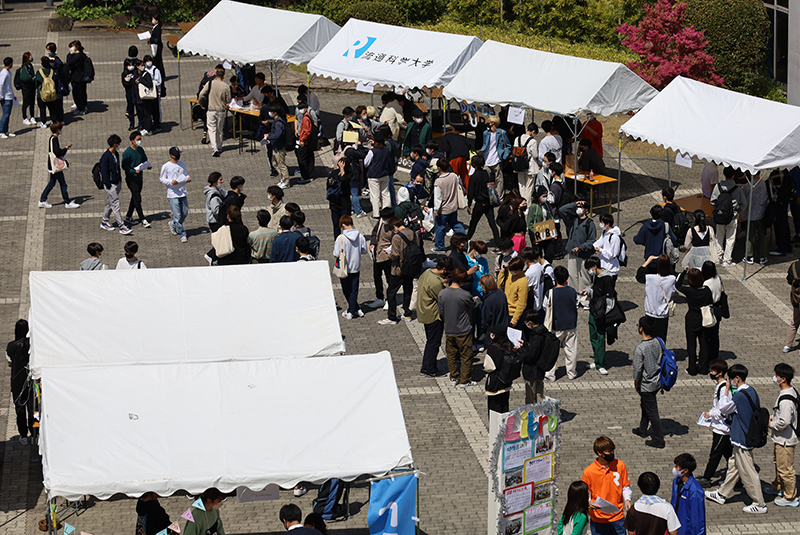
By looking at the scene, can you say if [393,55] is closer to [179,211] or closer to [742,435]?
[179,211]

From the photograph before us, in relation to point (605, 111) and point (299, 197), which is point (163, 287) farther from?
point (605, 111)

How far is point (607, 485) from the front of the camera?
9.91m

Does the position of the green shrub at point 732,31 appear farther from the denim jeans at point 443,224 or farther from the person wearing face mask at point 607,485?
the person wearing face mask at point 607,485

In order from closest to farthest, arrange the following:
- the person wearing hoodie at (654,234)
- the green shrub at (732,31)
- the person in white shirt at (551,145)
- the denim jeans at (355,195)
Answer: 1. the person wearing hoodie at (654,234)
2. the denim jeans at (355,195)
3. the person in white shirt at (551,145)
4. the green shrub at (732,31)

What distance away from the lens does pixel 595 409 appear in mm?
13578

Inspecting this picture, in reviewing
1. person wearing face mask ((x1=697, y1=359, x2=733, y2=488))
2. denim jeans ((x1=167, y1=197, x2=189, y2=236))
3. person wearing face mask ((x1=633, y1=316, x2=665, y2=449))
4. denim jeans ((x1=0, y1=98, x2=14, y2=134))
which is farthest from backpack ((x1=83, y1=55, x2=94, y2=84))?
person wearing face mask ((x1=697, y1=359, x2=733, y2=488))

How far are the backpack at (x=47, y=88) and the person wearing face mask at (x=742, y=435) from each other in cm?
1847

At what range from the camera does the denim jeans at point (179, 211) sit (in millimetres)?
18716

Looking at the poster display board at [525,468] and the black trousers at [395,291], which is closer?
the poster display board at [525,468]

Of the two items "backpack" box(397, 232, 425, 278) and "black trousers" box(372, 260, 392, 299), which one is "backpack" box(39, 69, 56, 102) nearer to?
"black trousers" box(372, 260, 392, 299)

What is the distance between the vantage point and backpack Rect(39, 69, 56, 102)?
24.2 metres

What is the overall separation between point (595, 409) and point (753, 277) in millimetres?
6020

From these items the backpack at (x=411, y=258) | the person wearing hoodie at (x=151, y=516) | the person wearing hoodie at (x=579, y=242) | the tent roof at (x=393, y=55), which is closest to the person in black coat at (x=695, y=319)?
the person wearing hoodie at (x=579, y=242)

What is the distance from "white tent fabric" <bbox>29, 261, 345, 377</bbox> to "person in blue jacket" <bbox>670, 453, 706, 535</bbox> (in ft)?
12.9
